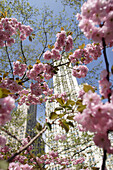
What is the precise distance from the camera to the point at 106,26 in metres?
1.09

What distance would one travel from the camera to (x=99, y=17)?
3.61 feet

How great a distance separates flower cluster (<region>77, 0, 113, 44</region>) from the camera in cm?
109

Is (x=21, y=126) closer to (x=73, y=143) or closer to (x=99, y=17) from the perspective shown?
(x=73, y=143)

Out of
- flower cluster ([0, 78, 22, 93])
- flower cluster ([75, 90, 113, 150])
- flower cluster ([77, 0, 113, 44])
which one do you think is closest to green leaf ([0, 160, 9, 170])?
flower cluster ([75, 90, 113, 150])

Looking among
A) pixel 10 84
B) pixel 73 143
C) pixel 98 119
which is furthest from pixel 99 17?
pixel 73 143

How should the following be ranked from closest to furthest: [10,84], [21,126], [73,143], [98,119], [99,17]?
[98,119] → [99,17] → [10,84] → [73,143] → [21,126]

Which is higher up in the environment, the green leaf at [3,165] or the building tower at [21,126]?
the building tower at [21,126]

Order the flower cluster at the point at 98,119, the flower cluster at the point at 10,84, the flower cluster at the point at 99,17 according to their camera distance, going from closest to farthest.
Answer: the flower cluster at the point at 98,119 → the flower cluster at the point at 99,17 → the flower cluster at the point at 10,84

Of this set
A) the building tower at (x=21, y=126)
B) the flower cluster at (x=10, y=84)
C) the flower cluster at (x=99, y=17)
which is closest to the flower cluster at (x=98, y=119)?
the flower cluster at (x=99, y=17)

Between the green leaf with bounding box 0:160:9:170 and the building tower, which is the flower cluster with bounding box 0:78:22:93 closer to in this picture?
the building tower

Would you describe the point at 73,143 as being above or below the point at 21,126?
below

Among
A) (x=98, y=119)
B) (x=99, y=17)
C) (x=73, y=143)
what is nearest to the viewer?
(x=98, y=119)

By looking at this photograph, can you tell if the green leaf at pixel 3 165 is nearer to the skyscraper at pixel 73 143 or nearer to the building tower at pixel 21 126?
the building tower at pixel 21 126

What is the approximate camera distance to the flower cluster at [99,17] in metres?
1.09
